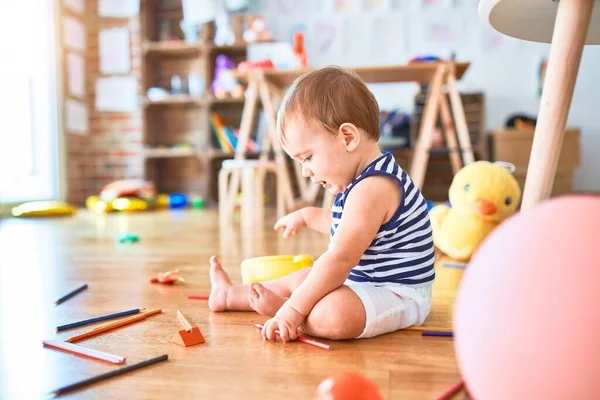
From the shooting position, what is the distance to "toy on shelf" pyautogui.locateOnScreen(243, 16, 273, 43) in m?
3.80

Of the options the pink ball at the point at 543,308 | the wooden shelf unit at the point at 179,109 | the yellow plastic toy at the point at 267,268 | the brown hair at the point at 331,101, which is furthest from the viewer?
the wooden shelf unit at the point at 179,109

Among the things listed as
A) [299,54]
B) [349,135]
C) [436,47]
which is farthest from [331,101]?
[436,47]

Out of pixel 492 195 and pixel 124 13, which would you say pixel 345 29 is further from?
pixel 492 195

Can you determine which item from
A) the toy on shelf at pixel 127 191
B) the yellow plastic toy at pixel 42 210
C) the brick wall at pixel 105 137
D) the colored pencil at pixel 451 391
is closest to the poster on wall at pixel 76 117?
Answer: the brick wall at pixel 105 137

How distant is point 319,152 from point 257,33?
3184 mm

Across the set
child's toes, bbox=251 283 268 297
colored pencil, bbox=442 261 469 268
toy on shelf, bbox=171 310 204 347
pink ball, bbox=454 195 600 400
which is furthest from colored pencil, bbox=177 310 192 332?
colored pencil, bbox=442 261 469 268

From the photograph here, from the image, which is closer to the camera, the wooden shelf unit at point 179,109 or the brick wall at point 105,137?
the wooden shelf unit at point 179,109

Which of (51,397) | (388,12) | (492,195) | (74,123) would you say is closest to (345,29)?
(388,12)

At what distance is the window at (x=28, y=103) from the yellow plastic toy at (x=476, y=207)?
2.75 meters

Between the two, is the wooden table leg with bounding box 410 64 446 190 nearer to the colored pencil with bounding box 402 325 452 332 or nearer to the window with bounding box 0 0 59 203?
the colored pencil with bounding box 402 325 452 332

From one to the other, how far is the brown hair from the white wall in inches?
125

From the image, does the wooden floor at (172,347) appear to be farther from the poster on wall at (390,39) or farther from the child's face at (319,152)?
the poster on wall at (390,39)

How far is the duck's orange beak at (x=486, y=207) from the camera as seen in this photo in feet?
4.71

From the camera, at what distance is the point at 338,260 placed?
78cm
